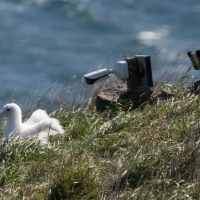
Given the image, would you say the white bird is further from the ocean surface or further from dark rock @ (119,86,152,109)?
the ocean surface

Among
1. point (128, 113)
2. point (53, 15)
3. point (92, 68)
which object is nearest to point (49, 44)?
point (53, 15)

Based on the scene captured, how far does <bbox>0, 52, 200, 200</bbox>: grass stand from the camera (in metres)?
4.26

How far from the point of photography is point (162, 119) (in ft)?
18.5

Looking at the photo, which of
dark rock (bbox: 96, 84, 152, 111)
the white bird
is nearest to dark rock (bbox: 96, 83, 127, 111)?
dark rock (bbox: 96, 84, 152, 111)

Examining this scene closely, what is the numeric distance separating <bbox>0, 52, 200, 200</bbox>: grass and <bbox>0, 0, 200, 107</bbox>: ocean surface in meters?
15.4

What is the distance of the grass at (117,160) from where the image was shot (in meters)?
4.26

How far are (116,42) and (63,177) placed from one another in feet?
64.0

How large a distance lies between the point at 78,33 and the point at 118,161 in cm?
2004

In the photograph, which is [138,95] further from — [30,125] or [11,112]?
[11,112]

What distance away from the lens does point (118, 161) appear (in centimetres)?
473

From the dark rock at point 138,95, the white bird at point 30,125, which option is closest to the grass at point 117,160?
the white bird at point 30,125

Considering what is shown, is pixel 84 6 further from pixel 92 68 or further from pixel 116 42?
pixel 92 68

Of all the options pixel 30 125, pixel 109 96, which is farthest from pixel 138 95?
pixel 30 125

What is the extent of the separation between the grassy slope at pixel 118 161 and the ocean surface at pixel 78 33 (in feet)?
50.9
